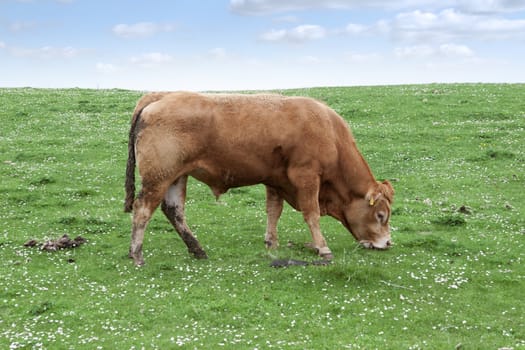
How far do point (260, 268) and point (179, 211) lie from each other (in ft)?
7.61

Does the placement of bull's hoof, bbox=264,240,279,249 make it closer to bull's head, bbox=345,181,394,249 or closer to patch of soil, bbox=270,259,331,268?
patch of soil, bbox=270,259,331,268

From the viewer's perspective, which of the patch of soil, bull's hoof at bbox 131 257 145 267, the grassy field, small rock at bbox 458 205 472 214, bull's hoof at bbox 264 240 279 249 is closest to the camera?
the grassy field

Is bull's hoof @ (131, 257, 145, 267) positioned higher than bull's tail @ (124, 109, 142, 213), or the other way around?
bull's tail @ (124, 109, 142, 213)

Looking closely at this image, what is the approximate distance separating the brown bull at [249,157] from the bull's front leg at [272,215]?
0.38 metres

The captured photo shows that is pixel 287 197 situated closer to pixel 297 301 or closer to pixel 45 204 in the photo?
pixel 297 301

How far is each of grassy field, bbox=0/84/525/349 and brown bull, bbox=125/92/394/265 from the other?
3.34 ft

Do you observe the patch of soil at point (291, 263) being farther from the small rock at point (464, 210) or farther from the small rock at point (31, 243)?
the small rock at point (464, 210)

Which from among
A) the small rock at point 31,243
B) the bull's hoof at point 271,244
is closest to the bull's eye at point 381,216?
Answer: the bull's hoof at point 271,244

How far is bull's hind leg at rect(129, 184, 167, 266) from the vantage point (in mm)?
11922

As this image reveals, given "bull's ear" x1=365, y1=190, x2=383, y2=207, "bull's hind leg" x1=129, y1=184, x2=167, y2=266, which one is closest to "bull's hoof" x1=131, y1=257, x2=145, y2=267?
"bull's hind leg" x1=129, y1=184, x2=167, y2=266

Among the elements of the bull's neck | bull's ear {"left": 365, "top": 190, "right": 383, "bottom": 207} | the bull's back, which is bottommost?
bull's ear {"left": 365, "top": 190, "right": 383, "bottom": 207}

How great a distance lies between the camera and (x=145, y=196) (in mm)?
11992

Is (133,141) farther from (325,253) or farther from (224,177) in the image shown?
(325,253)

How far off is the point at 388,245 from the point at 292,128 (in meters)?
3.70
